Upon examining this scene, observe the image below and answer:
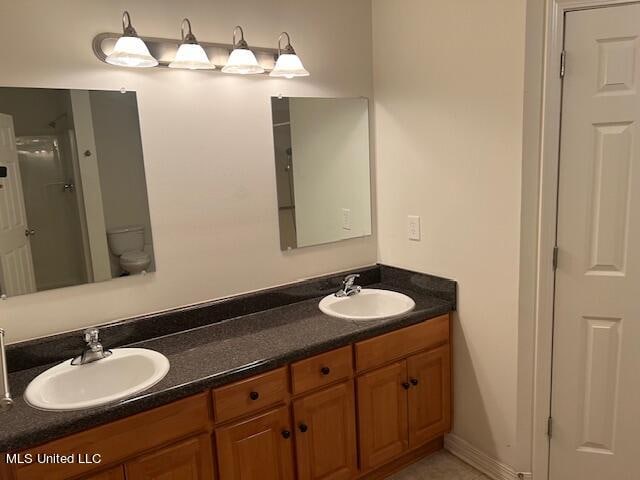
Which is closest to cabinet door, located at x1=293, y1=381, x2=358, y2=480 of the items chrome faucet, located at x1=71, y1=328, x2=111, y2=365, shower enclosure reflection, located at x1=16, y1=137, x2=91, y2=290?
chrome faucet, located at x1=71, y1=328, x2=111, y2=365

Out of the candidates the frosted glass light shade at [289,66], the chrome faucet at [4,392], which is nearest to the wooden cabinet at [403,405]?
the chrome faucet at [4,392]

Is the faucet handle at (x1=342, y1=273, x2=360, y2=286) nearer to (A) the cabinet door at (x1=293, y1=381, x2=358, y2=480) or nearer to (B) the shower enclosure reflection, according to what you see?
(A) the cabinet door at (x1=293, y1=381, x2=358, y2=480)

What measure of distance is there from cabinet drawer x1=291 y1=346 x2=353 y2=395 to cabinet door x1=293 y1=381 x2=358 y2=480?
44 millimetres

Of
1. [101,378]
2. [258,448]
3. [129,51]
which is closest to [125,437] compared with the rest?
[101,378]

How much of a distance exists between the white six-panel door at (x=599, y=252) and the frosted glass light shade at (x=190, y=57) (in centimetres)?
142

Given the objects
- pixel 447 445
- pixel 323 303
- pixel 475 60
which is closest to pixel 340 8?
pixel 475 60

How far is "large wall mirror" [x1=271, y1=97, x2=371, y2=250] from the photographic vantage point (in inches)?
92.4

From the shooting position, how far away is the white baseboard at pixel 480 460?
7.16ft

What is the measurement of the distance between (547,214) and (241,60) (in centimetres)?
142

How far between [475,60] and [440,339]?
4.21 feet

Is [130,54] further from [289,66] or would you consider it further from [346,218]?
[346,218]

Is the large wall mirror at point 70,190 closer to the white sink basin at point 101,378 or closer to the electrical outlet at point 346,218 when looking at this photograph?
the white sink basin at point 101,378

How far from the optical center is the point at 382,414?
2.15 meters

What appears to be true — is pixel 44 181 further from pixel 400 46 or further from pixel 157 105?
pixel 400 46
